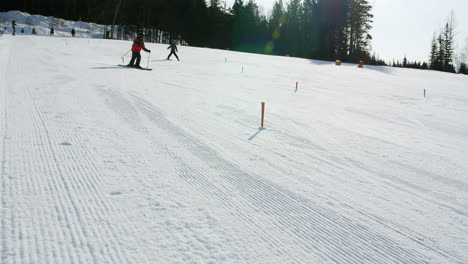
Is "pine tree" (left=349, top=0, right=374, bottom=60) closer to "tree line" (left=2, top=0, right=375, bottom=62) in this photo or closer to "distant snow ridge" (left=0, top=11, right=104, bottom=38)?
"tree line" (left=2, top=0, right=375, bottom=62)

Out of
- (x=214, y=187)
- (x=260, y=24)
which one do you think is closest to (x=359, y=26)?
(x=260, y=24)

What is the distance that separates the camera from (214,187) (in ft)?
12.6

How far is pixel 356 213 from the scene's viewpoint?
3.48 m

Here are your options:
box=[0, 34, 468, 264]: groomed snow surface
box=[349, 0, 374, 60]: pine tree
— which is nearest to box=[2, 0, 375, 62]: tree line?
box=[349, 0, 374, 60]: pine tree

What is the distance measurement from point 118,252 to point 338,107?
9973 mm

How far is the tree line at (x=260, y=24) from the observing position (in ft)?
181

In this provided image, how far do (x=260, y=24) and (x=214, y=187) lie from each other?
77.6 m

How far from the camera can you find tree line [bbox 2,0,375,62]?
181 feet

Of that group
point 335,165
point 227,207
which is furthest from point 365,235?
point 335,165

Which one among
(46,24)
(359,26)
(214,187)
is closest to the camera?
(214,187)

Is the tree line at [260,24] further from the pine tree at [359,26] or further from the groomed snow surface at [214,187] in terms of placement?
Answer: the groomed snow surface at [214,187]

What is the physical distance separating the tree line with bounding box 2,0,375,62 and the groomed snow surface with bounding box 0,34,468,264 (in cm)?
5250

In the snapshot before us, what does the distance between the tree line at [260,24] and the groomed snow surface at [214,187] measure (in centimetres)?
5250

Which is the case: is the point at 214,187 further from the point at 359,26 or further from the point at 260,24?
the point at 260,24
